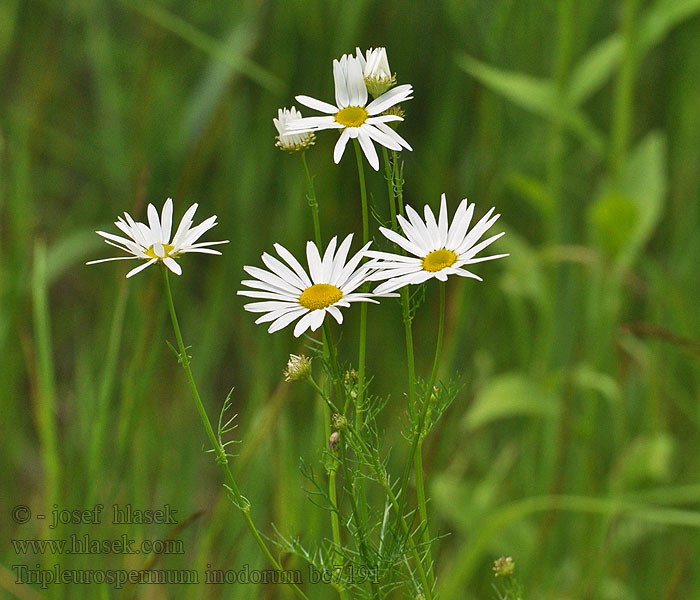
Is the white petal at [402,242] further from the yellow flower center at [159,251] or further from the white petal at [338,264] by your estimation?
the yellow flower center at [159,251]

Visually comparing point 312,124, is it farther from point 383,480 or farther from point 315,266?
point 383,480

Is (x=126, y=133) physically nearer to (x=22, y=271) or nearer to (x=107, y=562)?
(x=22, y=271)

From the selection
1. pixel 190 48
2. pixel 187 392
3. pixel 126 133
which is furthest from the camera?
pixel 190 48

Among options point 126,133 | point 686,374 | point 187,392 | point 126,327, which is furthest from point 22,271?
point 686,374

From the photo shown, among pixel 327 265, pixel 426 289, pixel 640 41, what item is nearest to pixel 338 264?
pixel 327 265

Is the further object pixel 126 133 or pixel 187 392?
pixel 126 133

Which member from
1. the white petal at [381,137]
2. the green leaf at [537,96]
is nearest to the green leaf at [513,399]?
the green leaf at [537,96]
